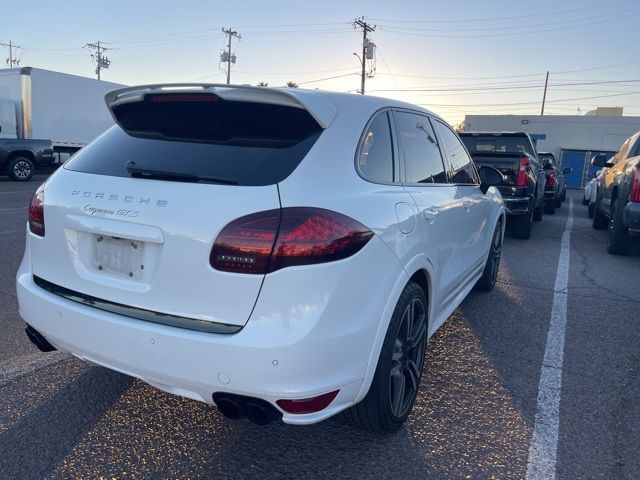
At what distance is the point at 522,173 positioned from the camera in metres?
8.59

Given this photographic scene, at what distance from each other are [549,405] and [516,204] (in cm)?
606

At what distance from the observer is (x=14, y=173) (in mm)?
16172

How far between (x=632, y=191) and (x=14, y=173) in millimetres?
16300

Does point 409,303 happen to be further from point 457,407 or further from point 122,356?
point 122,356

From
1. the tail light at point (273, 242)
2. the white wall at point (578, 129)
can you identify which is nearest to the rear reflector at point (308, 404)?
the tail light at point (273, 242)

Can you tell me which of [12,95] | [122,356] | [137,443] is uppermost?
[12,95]

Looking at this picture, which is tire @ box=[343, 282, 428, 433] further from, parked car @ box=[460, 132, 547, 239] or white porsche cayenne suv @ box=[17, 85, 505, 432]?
parked car @ box=[460, 132, 547, 239]

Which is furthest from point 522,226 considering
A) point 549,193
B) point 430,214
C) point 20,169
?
point 20,169

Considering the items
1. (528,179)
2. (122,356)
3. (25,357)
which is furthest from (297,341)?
(528,179)

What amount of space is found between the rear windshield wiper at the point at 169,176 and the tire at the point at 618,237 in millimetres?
7275

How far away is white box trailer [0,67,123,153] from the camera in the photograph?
58.9 feet

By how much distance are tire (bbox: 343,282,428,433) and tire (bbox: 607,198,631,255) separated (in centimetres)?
615

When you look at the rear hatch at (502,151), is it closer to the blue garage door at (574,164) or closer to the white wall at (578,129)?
the white wall at (578,129)

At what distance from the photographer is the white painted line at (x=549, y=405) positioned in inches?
102
